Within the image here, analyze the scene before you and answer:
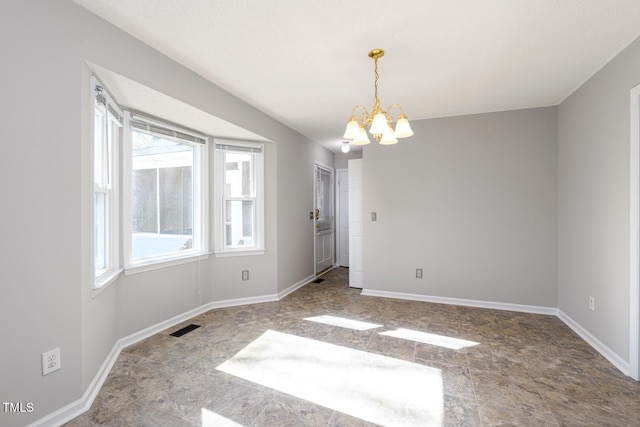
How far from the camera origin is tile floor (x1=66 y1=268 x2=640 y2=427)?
5.84ft

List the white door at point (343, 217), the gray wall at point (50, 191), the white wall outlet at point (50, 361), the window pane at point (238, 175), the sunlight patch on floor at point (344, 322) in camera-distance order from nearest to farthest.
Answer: the gray wall at point (50, 191)
the white wall outlet at point (50, 361)
the sunlight patch on floor at point (344, 322)
the window pane at point (238, 175)
the white door at point (343, 217)

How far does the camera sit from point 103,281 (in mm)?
2199

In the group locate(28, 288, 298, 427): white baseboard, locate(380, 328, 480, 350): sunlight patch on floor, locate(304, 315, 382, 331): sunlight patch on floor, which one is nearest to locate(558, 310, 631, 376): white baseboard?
locate(380, 328, 480, 350): sunlight patch on floor

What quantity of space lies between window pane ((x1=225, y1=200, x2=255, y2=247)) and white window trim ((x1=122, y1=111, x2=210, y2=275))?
33cm

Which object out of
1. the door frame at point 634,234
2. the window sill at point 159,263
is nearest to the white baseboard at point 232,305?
the door frame at point 634,234

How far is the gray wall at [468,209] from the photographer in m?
3.61

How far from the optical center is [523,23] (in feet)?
6.53

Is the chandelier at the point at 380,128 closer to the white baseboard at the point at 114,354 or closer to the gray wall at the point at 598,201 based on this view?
the gray wall at the point at 598,201

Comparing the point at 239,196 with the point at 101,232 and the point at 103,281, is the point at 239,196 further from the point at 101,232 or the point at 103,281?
the point at 103,281

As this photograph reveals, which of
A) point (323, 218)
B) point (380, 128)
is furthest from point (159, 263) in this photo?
point (323, 218)

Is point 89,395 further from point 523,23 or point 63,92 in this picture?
point 523,23

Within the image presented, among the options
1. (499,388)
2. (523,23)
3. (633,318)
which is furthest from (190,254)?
(633,318)

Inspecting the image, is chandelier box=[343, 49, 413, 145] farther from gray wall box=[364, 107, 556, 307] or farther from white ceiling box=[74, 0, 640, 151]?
gray wall box=[364, 107, 556, 307]

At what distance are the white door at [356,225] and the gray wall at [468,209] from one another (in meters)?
0.31
